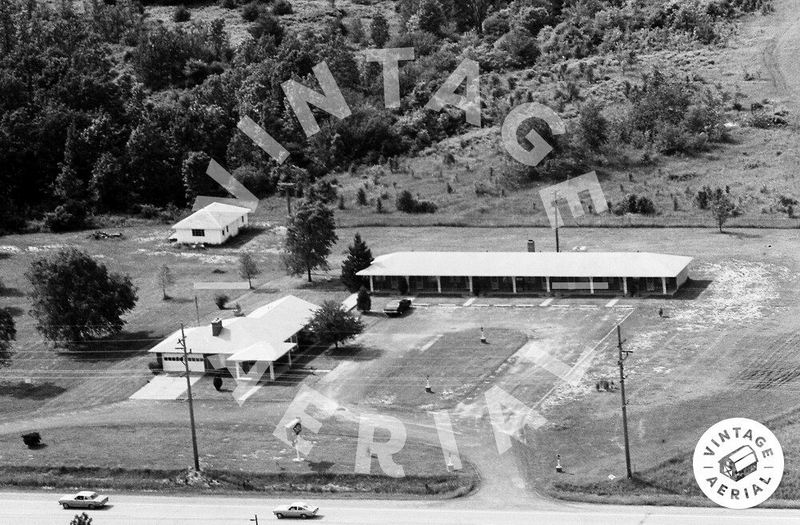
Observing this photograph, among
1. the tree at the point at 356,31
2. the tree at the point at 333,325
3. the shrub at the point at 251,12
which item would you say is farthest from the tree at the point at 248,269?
the shrub at the point at 251,12

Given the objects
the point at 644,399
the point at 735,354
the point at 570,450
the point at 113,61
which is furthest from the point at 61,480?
the point at 113,61

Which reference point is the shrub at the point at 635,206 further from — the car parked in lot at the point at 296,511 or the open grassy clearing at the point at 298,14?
the open grassy clearing at the point at 298,14

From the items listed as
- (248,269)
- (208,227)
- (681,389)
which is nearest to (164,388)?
(248,269)

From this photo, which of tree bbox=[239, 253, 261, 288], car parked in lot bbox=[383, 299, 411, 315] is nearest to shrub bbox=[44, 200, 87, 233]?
tree bbox=[239, 253, 261, 288]

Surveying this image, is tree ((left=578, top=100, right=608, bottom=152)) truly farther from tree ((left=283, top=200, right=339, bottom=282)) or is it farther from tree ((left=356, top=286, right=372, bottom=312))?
tree ((left=356, top=286, right=372, bottom=312))

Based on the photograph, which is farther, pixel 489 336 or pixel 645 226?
pixel 645 226

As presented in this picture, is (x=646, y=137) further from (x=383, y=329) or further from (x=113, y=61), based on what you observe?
(x=113, y=61)
